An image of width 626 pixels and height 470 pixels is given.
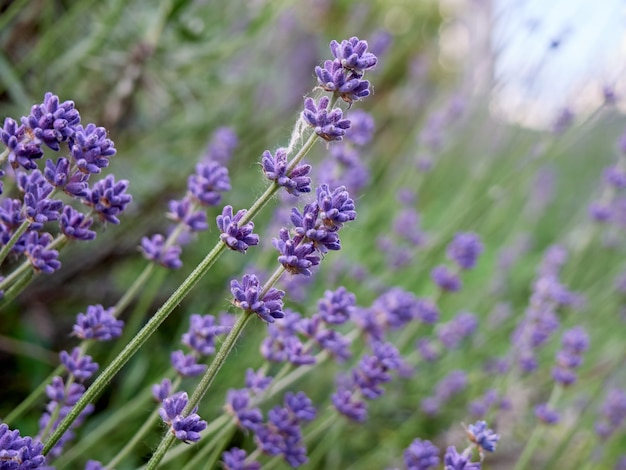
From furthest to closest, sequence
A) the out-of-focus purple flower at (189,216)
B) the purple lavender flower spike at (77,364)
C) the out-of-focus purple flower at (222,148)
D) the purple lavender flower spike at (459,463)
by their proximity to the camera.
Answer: the out-of-focus purple flower at (222,148) < the out-of-focus purple flower at (189,216) < the purple lavender flower spike at (77,364) < the purple lavender flower spike at (459,463)

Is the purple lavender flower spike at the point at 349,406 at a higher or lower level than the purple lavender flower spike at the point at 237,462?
higher

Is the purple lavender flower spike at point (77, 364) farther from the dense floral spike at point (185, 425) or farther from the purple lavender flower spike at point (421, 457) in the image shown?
the purple lavender flower spike at point (421, 457)


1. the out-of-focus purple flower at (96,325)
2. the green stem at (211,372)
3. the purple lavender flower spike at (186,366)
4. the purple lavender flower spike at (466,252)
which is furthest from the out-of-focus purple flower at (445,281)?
the green stem at (211,372)

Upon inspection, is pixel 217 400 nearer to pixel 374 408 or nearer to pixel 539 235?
pixel 374 408

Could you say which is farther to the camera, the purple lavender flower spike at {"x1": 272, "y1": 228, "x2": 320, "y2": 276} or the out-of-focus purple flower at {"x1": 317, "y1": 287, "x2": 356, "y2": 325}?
the out-of-focus purple flower at {"x1": 317, "y1": 287, "x2": 356, "y2": 325}

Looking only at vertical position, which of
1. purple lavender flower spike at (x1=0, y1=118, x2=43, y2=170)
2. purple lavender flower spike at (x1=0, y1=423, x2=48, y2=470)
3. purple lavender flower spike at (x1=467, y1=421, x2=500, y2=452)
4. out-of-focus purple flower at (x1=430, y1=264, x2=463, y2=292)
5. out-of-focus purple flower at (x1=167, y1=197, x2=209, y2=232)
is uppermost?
out-of-focus purple flower at (x1=430, y1=264, x2=463, y2=292)

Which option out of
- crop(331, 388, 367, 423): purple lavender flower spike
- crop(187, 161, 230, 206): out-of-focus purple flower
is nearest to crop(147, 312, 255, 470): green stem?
crop(187, 161, 230, 206): out-of-focus purple flower

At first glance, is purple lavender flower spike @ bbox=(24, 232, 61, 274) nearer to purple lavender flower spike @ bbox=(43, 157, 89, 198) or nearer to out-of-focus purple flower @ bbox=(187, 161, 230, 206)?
purple lavender flower spike @ bbox=(43, 157, 89, 198)
